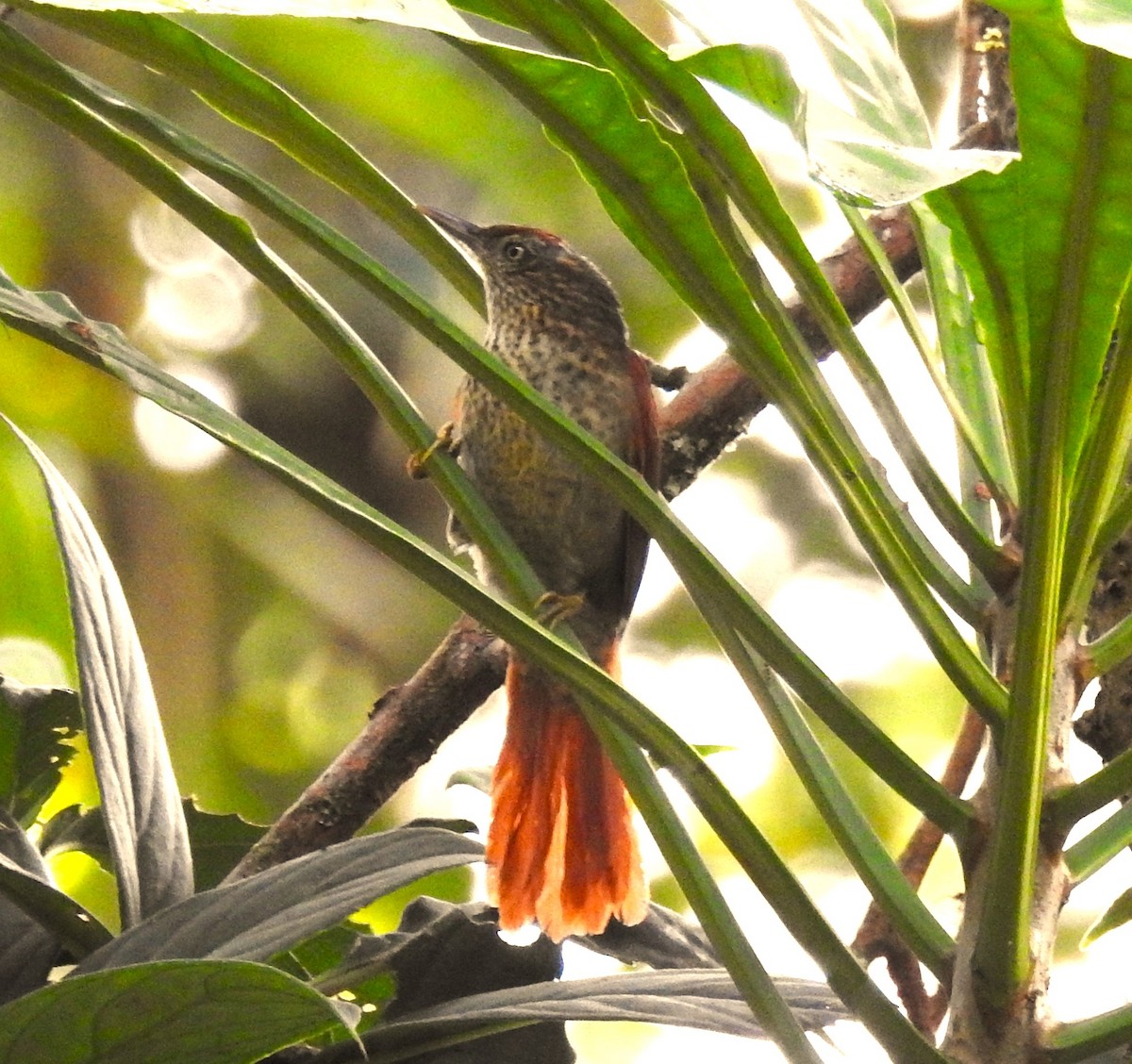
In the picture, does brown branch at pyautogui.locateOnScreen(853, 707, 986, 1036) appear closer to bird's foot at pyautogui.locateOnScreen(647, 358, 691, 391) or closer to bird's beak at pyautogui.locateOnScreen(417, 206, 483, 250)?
bird's foot at pyautogui.locateOnScreen(647, 358, 691, 391)

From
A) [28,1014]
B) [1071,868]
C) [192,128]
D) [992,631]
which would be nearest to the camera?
[28,1014]

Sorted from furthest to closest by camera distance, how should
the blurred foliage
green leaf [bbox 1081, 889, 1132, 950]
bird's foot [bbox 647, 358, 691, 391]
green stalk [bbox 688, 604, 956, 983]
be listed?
the blurred foliage → bird's foot [bbox 647, 358, 691, 391] → green leaf [bbox 1081, 889, 1132, 950] → green stalk [bbox 688, 604, 956, 983]

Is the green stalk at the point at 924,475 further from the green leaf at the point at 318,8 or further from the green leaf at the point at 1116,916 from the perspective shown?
the green leaf at the point at 318,8

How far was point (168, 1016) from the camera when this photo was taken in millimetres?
745

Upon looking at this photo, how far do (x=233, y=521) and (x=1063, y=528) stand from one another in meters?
2.27

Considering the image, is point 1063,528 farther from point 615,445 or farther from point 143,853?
point 615,445

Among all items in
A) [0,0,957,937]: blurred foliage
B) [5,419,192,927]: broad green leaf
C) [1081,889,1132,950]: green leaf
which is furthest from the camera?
[0,0,957,937]: blurred foliage

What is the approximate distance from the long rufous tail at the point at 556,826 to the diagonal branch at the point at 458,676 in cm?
10

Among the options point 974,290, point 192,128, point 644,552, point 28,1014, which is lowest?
point 28,1014

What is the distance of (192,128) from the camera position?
273 centimetres

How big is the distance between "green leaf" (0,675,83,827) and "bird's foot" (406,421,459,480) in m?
A: 0.37

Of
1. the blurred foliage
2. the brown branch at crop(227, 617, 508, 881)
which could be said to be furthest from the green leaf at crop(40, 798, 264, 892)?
the blurred foliage

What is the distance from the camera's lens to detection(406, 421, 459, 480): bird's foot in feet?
3.11

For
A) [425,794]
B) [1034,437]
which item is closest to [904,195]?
[1034,437]
